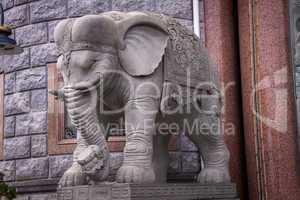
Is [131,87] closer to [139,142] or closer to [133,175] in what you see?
[139,142]

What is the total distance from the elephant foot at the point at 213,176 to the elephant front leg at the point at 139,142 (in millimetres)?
543

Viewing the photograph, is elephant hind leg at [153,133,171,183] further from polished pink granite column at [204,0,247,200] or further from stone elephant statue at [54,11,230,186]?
polished pink granite column at [204,0,247,200]

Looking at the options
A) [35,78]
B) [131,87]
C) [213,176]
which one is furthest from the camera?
[35,78]

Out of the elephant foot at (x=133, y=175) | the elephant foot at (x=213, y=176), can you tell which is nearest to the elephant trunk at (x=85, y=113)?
the elephant foot at (x=133, y=175)

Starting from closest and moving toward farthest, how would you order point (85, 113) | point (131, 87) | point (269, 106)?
point (85, 113) → point (131, 87) → point (269, 106)

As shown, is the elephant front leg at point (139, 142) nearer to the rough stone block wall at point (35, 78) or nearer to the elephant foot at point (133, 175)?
the elephant foot at point (133, 175)

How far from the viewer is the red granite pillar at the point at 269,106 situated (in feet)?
14.4

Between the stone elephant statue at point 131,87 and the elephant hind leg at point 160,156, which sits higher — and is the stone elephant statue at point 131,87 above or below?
above

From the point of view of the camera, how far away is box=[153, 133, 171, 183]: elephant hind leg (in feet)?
12.2

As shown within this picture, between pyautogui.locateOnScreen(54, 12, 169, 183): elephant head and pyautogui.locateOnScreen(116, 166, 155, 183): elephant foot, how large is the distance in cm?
8

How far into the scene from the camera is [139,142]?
313 cm

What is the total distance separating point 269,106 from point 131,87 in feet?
5.41

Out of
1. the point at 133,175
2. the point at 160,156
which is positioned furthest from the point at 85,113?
the point at 160,156

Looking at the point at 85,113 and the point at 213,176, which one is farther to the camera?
the point at 213,176
